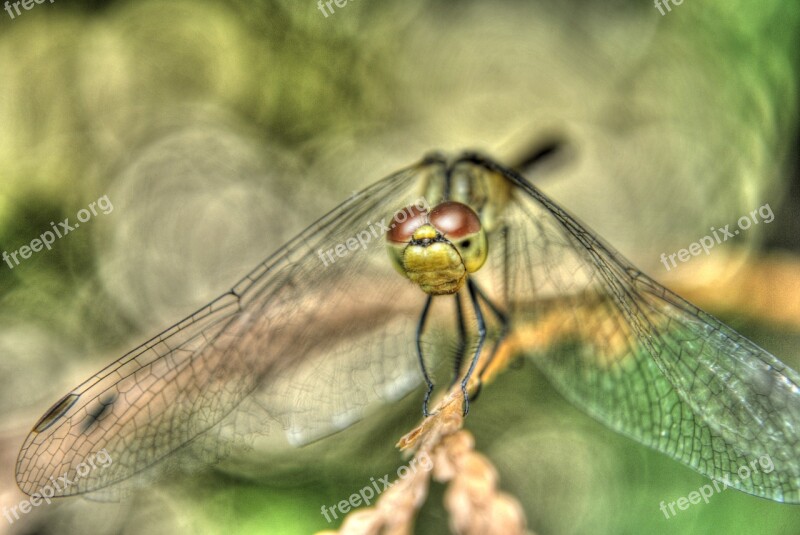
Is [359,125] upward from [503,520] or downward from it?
upward

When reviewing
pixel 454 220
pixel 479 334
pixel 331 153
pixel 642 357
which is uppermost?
pixel 331 153

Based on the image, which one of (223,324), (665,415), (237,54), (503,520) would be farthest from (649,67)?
(503,520)

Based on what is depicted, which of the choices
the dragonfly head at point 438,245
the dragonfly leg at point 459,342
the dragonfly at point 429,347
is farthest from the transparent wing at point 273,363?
the dragonfly head at point 438,245

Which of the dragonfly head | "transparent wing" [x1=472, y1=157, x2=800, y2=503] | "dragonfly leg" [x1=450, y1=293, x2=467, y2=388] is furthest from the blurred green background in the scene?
the dragonfly head

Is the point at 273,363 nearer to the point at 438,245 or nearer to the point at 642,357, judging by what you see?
the point at 438,245

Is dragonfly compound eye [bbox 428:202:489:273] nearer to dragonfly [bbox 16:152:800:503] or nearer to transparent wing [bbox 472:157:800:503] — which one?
dragonfly [bbox 16:152:800:503]

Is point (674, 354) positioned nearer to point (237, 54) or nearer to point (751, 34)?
point (751, 34)

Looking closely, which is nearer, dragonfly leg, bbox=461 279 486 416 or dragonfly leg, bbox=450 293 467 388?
dragonfly leg, bbox=461 279 486 416

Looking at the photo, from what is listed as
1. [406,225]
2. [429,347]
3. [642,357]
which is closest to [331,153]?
[429,347]
